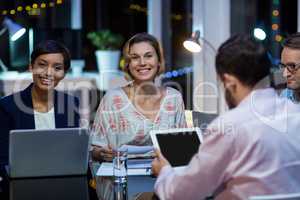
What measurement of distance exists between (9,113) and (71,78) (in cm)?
314

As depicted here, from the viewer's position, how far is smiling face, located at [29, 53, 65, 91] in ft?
9.11

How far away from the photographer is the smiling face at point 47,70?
2.78 m

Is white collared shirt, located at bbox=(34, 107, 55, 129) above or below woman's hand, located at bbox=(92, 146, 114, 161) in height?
above

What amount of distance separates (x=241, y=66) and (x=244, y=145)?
22 cm

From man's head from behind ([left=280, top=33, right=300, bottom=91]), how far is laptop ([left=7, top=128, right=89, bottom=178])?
111 centimetres

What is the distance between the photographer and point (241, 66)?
160 cm

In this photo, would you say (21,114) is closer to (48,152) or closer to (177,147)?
(48,152)

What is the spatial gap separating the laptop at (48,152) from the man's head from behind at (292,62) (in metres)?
1.11

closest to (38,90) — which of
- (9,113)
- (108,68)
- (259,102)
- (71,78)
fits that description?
(9,113)

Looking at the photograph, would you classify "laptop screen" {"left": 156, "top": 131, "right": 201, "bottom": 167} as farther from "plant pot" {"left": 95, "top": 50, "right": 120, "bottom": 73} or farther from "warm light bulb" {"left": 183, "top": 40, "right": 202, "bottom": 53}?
"plant pot" {"left": 95, "top": 50, "right": 120, "bottom": 73}

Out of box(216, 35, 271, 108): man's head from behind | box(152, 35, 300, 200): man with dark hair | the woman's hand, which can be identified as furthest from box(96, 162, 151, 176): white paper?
box(216, 35, 271, 108): man's head from behind

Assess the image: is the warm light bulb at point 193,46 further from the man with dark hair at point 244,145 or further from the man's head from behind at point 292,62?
the man with dark hair at point 244,145

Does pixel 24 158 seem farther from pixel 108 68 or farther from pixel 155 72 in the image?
pixel 108 68

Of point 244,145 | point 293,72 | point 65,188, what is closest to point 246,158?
point 244,145
